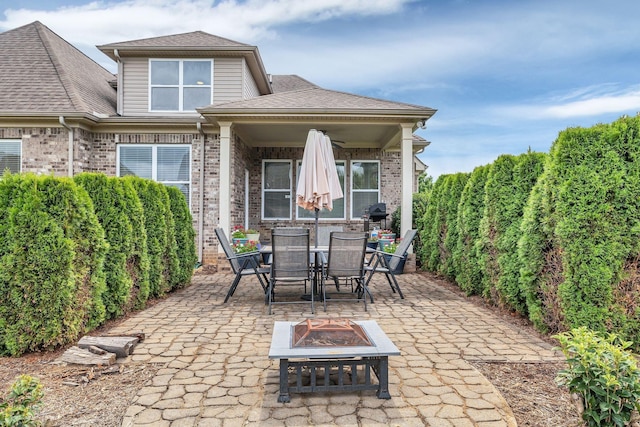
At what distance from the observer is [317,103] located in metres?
8.59

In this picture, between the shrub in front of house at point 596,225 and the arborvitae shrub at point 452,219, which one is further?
the arborvitae shrub at point 452,219

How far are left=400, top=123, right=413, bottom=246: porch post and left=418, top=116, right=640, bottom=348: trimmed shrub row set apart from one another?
3.40 meters

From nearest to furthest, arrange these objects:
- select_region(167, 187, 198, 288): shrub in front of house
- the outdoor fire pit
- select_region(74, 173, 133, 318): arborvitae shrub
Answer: the outdoor fire pit → select_region(74, 173, 133, 318): arborvitae shrub → select_region(167, 187, 198, 288): shrub in front of house

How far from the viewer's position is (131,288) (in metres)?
4.99

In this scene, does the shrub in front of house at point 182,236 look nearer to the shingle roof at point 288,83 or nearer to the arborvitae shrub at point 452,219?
the arborvitae shrub at point 452,219

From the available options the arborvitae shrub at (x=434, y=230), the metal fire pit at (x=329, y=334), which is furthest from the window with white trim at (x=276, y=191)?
the metal fire pit at (x=329, y=334)

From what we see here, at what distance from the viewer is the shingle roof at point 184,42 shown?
32.4ft

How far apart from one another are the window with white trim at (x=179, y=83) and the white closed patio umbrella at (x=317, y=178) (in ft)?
14.5

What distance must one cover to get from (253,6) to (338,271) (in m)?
6.96

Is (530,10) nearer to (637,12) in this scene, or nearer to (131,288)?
(637,12)

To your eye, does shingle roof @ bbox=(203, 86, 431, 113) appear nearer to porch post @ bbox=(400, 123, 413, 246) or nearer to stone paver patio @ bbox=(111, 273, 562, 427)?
porch post @ bbox=(400, 123, 413, 246)

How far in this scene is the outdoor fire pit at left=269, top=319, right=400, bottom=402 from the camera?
257cm

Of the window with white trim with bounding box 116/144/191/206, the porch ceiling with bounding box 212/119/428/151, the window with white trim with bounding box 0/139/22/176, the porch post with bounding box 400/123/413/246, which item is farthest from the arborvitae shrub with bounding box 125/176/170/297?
the window with white trim with bounding box 0/139/22/176

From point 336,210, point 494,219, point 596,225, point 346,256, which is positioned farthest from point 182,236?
point 596,225
